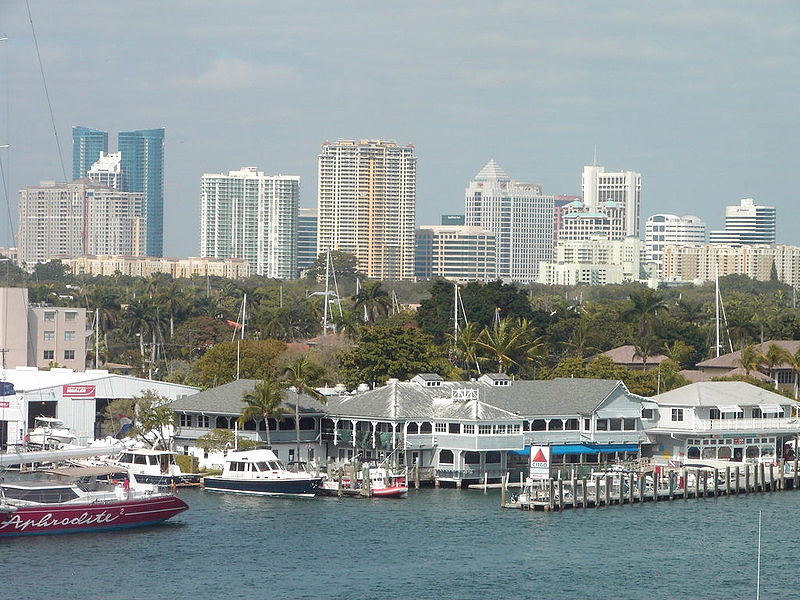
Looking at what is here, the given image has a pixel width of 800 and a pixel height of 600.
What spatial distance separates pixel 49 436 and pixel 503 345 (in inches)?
1278

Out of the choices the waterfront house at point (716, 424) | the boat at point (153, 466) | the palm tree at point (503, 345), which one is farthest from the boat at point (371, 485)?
the palm tree at point (503, 345)

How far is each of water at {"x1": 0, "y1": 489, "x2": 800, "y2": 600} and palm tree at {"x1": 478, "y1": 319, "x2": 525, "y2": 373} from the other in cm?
2492

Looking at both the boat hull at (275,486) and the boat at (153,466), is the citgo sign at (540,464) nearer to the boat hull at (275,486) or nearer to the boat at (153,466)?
the boat hull at (275,486)

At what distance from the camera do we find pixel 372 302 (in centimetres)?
14100

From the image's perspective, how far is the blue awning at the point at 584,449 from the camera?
273 ft

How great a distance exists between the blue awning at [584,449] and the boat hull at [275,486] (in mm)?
11840

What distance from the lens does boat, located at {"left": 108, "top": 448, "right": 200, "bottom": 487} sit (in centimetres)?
7469

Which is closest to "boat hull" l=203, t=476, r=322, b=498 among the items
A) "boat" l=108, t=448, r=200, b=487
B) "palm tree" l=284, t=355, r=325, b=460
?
"boat" l=108, t=448, r=200, b=487

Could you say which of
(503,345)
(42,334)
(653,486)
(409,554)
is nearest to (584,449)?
(653,486)

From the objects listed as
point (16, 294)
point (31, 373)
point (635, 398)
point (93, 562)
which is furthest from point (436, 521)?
point (16, 294)

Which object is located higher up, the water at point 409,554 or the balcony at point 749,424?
the balcony at point 749,424

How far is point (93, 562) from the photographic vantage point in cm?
5931

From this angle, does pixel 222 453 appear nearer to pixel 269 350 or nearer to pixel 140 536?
pixel 140 536

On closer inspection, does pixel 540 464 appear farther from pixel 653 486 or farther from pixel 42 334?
pixel 42 334
